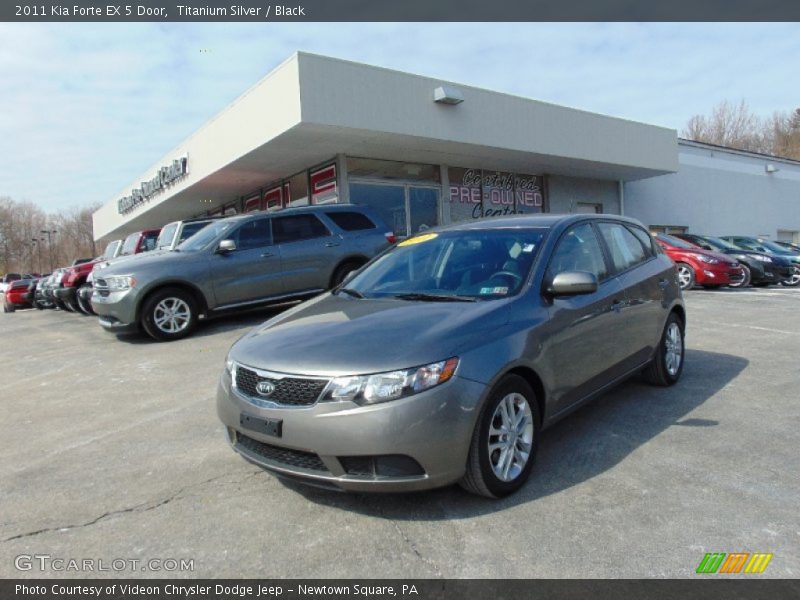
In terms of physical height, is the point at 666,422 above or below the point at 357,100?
below

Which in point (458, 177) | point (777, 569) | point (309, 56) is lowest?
point (777, 569)

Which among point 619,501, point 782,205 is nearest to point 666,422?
point 619,501

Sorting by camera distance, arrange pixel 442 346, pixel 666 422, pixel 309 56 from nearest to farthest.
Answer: pixel 442 346 < pixel 666 422 < pixel 309 56

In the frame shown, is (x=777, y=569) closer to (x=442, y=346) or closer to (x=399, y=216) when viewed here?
(x=442, y=346)

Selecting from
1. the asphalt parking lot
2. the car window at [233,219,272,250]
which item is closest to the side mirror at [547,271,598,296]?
the asphalt parking lot

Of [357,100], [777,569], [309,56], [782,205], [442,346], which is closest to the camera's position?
[777,569]

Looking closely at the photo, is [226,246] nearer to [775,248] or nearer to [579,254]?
[579,254]

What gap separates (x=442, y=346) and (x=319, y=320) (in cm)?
95

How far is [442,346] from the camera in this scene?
9.20ft

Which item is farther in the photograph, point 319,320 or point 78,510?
point 319,320

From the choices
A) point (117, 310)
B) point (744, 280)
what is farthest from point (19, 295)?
point (744, 280)

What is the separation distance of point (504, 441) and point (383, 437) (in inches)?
31.2

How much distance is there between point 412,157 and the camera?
15867mm

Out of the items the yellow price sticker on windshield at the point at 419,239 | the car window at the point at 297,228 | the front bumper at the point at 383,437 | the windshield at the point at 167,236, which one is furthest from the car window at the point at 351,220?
the front bumper at the point at 383,437
